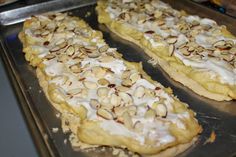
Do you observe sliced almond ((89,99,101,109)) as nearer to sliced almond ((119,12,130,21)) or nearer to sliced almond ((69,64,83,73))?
sliced almond ((69,64,83,73))

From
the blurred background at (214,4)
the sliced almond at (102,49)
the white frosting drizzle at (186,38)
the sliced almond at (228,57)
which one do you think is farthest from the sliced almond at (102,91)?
the blurred background at (214,4)

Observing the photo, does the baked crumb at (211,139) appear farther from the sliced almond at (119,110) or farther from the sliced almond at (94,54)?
the sliced almond at (94,54)

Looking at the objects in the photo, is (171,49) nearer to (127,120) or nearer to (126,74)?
(126,74)

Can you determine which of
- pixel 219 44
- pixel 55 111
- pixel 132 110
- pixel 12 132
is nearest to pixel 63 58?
pixel 55 111

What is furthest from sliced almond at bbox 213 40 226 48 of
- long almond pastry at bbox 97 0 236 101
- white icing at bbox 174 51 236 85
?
white icing at bbox 174 51 236 85

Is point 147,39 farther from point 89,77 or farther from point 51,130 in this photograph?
point 51,130
